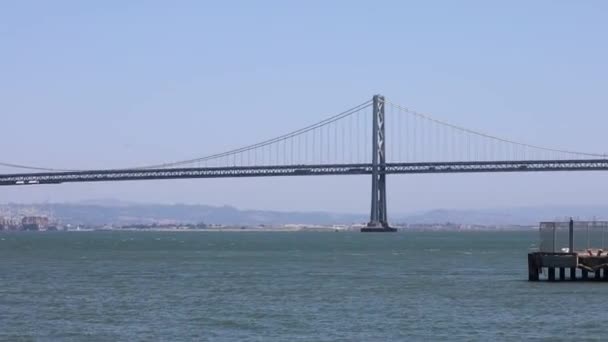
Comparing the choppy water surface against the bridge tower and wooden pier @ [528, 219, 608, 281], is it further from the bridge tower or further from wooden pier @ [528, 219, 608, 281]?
the bridge tower

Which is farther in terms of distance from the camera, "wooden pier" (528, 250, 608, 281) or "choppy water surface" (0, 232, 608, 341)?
"wooden pier" (528, 250, 608, 281)

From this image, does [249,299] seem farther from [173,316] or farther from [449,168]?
[449,168]

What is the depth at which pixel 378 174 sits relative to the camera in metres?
112

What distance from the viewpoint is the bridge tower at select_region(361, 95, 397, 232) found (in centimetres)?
11194

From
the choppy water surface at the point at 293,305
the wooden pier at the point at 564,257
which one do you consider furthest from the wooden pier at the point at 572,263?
the choppy water surface at the point at 293,305

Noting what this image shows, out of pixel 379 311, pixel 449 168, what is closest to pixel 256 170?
pixel 449 168

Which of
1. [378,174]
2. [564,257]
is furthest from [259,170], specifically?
[564,257]

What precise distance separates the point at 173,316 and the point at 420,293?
930cm

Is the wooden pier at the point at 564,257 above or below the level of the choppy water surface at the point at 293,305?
above

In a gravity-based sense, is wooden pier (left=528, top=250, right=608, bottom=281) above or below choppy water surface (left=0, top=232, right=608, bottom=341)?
above

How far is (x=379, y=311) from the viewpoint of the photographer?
104ft

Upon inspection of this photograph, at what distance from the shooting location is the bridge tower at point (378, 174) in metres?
112

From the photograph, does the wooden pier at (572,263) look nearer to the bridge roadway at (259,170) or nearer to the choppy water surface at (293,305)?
the choppy water surface at (293,305)

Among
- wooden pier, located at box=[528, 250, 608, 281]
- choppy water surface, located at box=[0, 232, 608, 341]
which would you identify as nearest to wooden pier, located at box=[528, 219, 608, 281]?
wooden pier, located at box=[528, 250, 608, 281]
